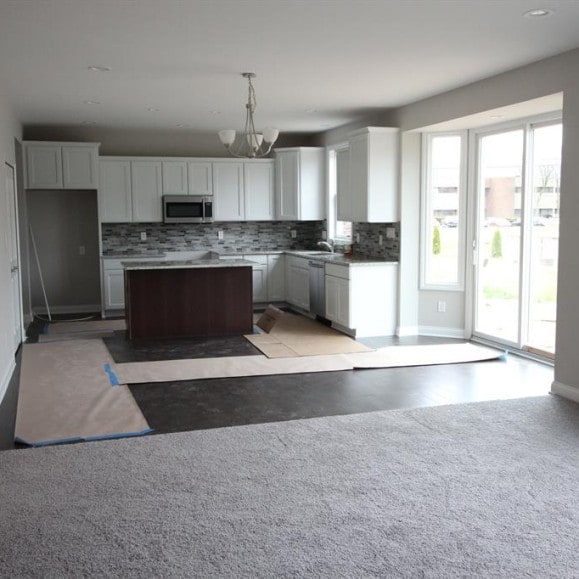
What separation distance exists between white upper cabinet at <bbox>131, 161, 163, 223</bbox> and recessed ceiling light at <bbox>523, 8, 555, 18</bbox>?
6.45 m

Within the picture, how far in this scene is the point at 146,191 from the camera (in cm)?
→ 960

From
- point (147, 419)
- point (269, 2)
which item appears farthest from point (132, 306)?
point (269, 2)

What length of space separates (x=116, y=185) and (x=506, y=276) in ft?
17.8

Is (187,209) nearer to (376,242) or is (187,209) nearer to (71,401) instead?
(376,242)

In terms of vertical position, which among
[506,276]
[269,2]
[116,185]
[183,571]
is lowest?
[183,571]

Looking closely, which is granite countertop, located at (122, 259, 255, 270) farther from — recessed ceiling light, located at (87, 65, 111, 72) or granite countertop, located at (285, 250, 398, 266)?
recessed ceiling light, located at (87, 65, 111, 72)

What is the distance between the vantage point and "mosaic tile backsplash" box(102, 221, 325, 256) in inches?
386

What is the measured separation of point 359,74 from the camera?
231 inches

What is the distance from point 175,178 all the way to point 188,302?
2.58m

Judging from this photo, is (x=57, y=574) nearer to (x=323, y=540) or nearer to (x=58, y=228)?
(x=323, y=540)

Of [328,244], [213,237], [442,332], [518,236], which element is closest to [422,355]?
[442,332]

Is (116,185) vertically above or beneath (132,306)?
above

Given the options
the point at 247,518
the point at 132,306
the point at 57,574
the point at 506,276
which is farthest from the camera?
the point at 132,306

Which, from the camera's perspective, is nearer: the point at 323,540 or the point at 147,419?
the point at 323,540
